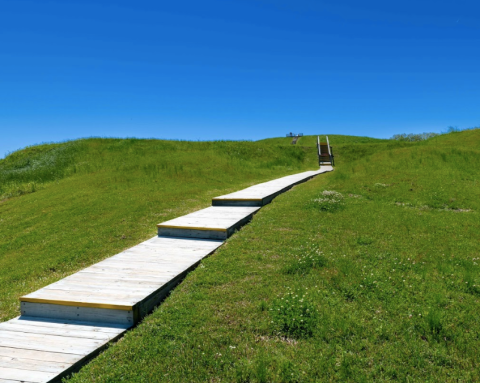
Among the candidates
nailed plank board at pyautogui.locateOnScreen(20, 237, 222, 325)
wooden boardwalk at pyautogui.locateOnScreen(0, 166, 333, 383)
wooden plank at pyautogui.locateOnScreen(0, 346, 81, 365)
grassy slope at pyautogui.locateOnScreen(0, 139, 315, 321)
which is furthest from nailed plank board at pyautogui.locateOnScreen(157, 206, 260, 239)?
wooden plank at pyautogui.locateOnScreen(0, 346, 81, 365)

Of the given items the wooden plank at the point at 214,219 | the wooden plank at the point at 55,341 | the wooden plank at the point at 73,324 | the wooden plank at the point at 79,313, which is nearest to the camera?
the wooden plank at the point at 55,341

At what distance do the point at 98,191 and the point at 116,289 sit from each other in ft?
46.4

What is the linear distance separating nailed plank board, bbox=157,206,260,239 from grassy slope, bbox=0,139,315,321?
1.33 metres

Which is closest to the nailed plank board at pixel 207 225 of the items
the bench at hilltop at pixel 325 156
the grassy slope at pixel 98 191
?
the grassy slope at pixel 98 191

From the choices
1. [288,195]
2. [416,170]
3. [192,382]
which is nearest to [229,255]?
[192,382]

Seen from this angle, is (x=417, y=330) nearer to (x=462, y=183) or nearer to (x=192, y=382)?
(x=192, y=382)

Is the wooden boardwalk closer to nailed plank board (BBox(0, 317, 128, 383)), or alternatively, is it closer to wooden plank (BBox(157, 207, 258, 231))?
nailed plank board (BBox(0, 317, 128, 383))

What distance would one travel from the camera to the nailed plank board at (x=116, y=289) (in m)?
4.74

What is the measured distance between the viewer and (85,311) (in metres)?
Answer: 4.78

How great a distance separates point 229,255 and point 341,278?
8.43ft

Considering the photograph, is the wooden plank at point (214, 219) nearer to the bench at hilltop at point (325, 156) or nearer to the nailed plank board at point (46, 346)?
the nailed plank board at point (46, 346)

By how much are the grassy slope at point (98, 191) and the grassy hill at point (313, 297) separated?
6.0 inches

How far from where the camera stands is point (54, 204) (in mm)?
15945

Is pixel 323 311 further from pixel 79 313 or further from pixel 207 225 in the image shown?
pixel 207 225
